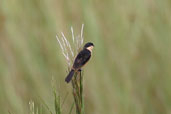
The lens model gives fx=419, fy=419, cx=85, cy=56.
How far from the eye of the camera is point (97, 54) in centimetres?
167

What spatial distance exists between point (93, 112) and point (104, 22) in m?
0.37

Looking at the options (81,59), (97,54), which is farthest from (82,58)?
(97,54)

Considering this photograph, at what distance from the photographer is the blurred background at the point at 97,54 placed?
66.1 inches

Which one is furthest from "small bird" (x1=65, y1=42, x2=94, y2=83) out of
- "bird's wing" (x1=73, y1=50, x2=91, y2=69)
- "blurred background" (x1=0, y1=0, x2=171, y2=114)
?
"blurred background" (x1=0, y1=0, x2=171, y2=114)

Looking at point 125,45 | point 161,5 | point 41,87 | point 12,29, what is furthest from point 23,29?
point 161,5

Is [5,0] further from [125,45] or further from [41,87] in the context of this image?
[125,45]

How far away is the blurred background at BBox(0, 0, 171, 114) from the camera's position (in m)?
1.68

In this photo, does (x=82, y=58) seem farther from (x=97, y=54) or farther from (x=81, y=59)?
(x=97, y=54)

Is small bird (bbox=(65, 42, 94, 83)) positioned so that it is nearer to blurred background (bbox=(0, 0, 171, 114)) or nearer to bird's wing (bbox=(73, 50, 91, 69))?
bird's wing (bbox=(73, 50, 91, 69))

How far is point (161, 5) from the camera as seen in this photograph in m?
Result: 1.72

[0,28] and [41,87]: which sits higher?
[0,28]

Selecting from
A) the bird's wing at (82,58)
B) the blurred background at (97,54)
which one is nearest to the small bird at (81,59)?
the bird's wing at (82,58)

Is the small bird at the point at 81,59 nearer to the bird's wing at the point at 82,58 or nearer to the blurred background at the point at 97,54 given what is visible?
the bird's wing at the point at 82,58

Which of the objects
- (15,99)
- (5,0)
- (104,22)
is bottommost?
(15,99)
